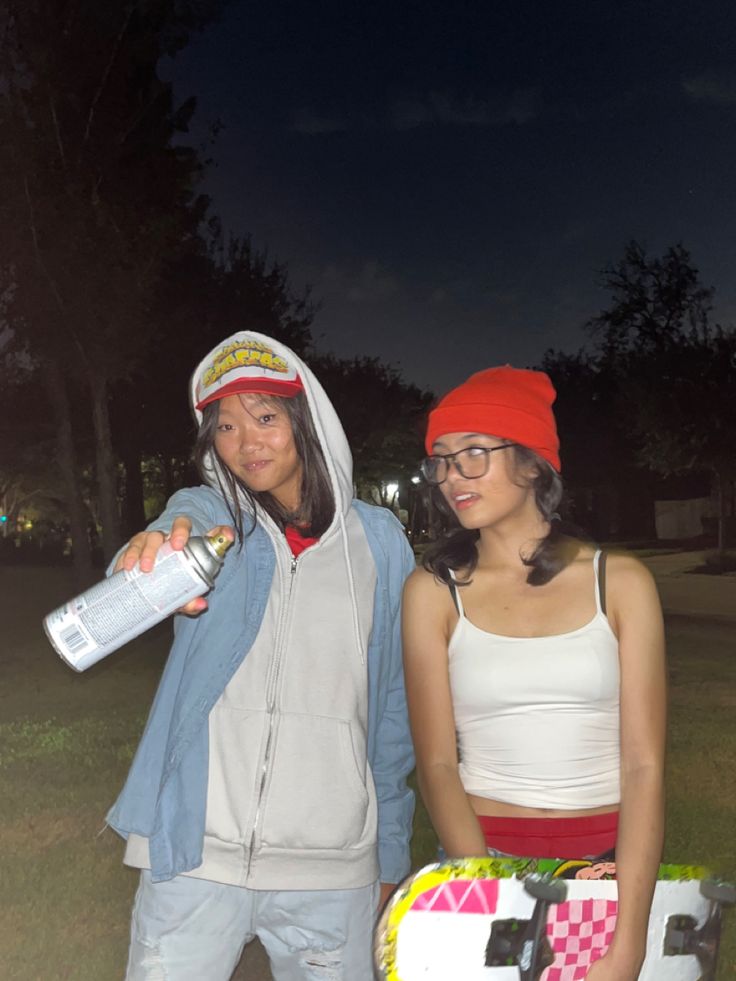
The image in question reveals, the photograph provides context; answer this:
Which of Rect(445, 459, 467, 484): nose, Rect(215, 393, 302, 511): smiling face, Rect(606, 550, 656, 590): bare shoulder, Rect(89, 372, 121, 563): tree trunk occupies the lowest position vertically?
Rect(606, 550, 656, 590): bare shoulder

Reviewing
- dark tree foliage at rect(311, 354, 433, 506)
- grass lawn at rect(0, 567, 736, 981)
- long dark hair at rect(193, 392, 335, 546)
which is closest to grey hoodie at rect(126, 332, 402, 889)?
long dark hair at rect(193, 392, 335, 546)

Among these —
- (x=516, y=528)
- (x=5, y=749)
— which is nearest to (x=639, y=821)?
(x=516, y=528)

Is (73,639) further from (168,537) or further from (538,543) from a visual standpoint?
(538,543)

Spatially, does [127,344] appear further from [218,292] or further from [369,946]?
[369,946]

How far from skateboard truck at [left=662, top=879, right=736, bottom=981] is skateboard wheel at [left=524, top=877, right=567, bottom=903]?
1.01ft

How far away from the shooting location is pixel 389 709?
2.84 m

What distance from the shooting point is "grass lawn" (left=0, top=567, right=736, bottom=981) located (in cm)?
495

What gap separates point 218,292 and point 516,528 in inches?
1042

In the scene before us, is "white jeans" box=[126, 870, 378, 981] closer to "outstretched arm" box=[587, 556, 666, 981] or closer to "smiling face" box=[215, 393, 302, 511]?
"outstretched arm" box=[587, 556, 666, 981]

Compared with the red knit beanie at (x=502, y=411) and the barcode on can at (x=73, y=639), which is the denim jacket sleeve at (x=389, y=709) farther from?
the barcode on can at (x=73, y=639)

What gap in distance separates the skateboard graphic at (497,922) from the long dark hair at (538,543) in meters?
0.67

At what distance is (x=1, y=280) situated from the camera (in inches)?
707

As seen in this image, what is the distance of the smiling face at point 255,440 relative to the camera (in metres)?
2.75

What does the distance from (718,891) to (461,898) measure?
56 cm
